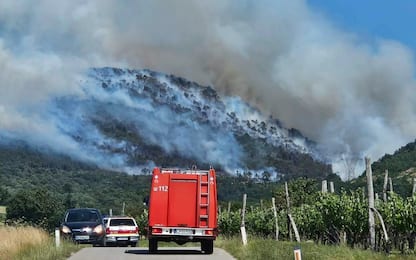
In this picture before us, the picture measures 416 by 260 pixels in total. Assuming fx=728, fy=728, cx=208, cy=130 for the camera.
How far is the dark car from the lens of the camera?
31016 millimetres

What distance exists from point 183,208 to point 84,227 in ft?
24.4

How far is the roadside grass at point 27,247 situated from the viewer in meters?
20.5

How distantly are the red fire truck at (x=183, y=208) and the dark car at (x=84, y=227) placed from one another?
6.26 metres

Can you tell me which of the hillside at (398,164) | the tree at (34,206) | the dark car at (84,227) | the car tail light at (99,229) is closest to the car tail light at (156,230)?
the dark car at (84,227)

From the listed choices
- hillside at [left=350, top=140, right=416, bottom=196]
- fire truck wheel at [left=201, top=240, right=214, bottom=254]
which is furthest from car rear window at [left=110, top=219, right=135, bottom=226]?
hillside at [left=350, top=140, right=416, bottom=196]

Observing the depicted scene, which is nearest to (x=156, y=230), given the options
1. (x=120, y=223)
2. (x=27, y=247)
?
(x=27, y=247)

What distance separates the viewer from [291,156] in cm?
13700

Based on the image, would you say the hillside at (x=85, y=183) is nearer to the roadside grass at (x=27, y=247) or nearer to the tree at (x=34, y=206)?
the tree at (x=34, y=206)

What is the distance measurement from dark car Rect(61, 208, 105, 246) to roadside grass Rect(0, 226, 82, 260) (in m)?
3.05

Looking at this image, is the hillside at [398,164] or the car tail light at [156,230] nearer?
the car tail light at [156,230]

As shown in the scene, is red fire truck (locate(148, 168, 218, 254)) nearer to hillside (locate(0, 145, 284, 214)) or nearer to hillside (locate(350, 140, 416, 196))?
hillside (locate(350, 140, 416, 196))

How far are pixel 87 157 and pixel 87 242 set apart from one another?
478 ft

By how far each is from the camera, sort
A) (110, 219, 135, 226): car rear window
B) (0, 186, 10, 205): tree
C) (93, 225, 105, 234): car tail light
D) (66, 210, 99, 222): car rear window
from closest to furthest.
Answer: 1. (93, 225, 105, 234): car tail light
2. (66, 210, 99, 222): car rear window
3. (110, 219, 135, 226): car rear window
4. (0, 186, 10, 205): tree

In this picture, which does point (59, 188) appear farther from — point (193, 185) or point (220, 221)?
point (193, 185)
